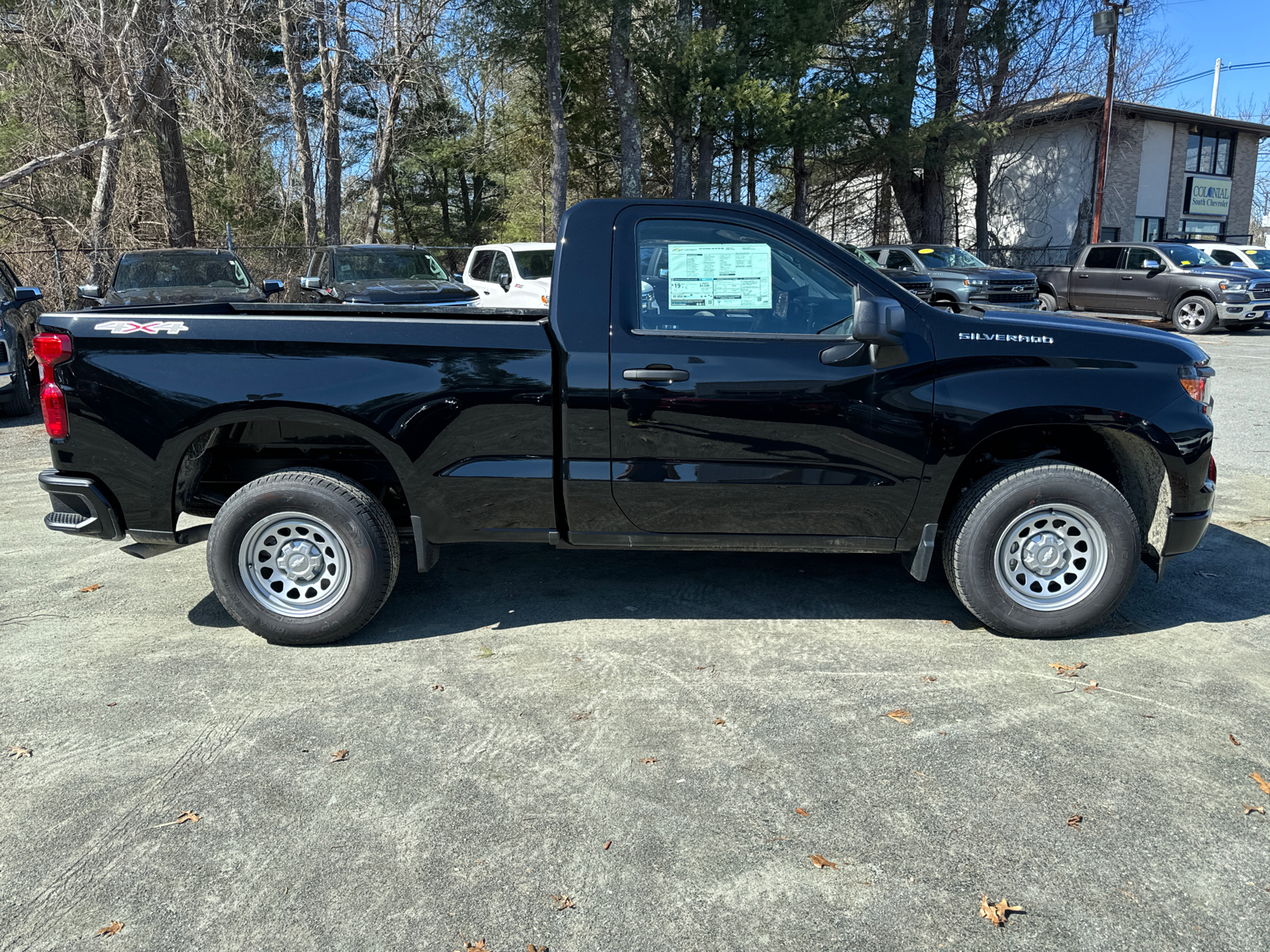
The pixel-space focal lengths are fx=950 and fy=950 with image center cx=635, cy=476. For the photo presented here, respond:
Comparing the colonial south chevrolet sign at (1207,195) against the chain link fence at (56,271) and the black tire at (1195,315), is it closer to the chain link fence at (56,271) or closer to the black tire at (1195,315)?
the black tire at (1195,315)

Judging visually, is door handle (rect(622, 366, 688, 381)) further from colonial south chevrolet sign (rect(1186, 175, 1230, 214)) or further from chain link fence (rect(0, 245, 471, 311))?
colonial south chevrolet sign (rect(1186, 175, 1230, 214))

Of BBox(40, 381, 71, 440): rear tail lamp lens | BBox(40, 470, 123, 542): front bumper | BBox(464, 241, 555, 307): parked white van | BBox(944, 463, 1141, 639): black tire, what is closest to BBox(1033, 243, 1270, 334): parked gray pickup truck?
BBox(464, 241, 555, 307): parked white van

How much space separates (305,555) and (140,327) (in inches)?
48.8

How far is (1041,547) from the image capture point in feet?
14.4

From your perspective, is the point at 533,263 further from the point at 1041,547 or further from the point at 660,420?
the point at 1041,547

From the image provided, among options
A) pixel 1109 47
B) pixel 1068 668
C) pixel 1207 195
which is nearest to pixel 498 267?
pixel 1068 668

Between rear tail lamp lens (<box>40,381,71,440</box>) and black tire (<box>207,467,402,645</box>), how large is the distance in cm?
77

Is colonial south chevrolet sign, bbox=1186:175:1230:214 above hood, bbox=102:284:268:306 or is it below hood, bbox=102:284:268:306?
above

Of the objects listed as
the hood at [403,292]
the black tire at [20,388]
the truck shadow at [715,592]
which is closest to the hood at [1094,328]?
the truck shadow at [715,592]

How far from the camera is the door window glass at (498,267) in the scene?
15.6 metres

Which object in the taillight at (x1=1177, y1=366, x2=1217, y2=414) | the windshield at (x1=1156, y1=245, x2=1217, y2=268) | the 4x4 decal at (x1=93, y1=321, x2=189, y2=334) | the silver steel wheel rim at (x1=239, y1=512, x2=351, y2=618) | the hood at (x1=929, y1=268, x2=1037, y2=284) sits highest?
the windshield at (x1=1156, y1=245, x2=1217, y2=268)

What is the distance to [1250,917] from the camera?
103 inches

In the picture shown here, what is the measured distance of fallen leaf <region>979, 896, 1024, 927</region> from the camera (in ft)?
8.57

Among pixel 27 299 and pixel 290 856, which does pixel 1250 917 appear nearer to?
pixel 290 856
